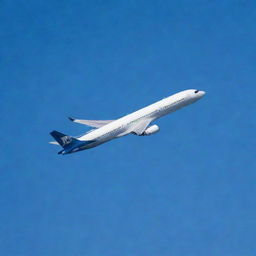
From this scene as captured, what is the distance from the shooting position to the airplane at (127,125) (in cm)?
11325

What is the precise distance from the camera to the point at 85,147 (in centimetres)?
11475

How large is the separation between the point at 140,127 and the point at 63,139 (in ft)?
54.5

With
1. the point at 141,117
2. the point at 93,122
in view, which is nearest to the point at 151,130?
the point at 141,117

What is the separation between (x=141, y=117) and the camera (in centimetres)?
12056

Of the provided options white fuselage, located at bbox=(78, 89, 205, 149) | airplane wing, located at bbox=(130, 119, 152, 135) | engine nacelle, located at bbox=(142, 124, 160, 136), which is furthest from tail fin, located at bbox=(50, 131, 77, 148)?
engine nacelle, located at bbox=(142, 124, 160, 136)

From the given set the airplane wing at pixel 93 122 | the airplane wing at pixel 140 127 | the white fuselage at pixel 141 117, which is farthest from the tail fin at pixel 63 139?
the airplane wing at pixel 93 122

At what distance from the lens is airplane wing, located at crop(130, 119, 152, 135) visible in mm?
118812

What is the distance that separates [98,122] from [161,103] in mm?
14546

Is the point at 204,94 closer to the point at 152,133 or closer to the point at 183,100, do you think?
the point at 183,100

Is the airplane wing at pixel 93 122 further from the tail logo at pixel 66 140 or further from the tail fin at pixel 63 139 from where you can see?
the tail logo at pixel 66 140

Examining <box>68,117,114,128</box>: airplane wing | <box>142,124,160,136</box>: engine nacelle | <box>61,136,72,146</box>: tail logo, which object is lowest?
<box>61,136,72,146</box>: tail logo

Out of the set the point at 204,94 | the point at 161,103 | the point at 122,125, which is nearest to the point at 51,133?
the point at 122,125

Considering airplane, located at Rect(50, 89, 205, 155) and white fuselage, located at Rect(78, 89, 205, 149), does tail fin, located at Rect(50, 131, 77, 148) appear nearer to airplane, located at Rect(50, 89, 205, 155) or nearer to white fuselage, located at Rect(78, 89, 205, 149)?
airplane, located at Rect(50, 89, 205, 155)

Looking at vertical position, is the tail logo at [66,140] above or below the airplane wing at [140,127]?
below
